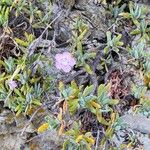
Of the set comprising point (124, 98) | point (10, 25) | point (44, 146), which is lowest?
point (44, 146)

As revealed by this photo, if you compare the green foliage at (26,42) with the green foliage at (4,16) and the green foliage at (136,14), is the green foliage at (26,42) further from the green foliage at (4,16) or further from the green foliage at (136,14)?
the green foliage at (136,14)

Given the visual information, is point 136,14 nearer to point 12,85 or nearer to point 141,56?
point 141,56

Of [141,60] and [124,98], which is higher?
[141,60]

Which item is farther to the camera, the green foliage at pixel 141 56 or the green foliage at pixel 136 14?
the green foliage at pixel 136 14

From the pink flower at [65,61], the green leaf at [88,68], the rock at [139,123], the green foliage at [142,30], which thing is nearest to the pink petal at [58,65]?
the pink flower at [65,61]

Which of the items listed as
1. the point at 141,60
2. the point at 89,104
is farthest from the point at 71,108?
the point at 141,60

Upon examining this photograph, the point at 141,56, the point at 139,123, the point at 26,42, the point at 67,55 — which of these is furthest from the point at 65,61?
the point at 139,123

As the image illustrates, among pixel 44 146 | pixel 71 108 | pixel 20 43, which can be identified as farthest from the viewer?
pixel 44 146

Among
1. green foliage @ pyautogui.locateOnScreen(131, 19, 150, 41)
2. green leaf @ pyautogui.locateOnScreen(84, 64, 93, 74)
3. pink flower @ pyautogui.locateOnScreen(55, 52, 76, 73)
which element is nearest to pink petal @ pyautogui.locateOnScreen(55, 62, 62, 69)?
pink flower @ pyautogui.locateOnScreen(55, 52, 76, 73)

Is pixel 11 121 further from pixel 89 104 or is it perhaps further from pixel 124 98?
pixel 124 98
